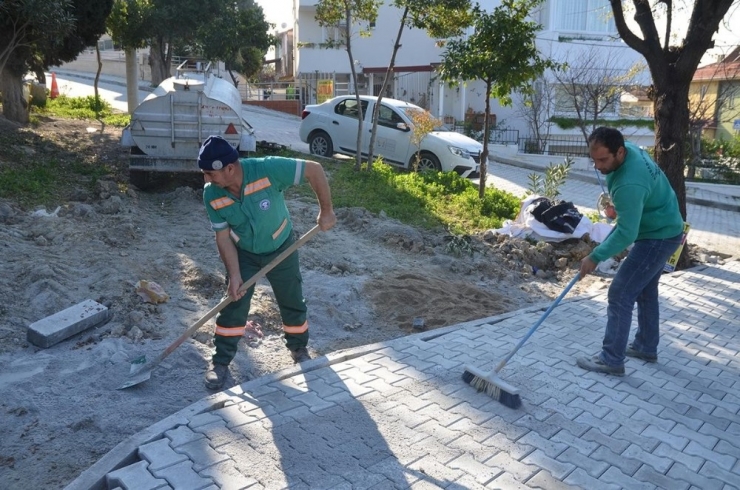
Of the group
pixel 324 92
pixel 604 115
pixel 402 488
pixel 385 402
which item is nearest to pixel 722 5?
pixel 385 402

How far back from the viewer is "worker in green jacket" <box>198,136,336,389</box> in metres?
4.09

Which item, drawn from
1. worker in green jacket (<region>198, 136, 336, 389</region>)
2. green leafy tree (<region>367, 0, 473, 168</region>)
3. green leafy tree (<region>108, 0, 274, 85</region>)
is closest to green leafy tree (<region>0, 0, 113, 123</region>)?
green leafy tree (<region>108, 0, 274, 85</region>)

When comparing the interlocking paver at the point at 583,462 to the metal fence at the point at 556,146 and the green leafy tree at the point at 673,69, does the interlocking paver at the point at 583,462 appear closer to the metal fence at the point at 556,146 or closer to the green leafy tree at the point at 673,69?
the green leafy tree at the point at 673,69

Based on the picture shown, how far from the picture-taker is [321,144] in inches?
596

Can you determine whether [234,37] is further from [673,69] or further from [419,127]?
[673,69]

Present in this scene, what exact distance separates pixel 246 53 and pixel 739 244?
28031 mm

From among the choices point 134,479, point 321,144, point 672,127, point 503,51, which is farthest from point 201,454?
point 321,144

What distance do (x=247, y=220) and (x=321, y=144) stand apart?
11.1m

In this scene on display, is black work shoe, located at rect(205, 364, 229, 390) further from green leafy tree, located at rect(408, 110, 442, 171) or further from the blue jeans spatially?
green leafy tree, located at rect(408, 110, 442, 171)

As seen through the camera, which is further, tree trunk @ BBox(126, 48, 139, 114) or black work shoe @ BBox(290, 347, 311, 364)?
tree trunk @ BBox(126, 48, 139, 114)

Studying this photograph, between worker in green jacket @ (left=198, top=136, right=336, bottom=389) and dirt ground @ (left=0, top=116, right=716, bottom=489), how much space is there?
483 millimetres

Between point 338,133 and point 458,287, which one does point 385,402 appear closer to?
point 458,287

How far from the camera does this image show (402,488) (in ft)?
10.8

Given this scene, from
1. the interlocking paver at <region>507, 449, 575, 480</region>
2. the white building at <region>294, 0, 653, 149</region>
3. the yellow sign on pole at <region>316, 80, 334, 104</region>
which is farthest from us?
the yellow sign on pole at <region>316, 80, 334, 104</region>
